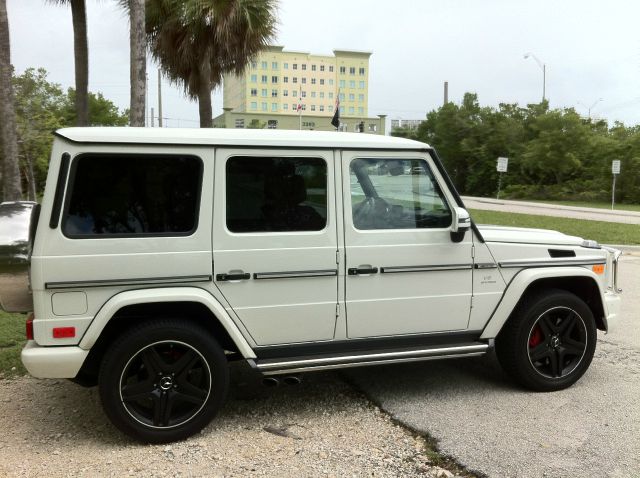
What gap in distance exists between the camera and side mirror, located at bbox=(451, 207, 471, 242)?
12.7 feet

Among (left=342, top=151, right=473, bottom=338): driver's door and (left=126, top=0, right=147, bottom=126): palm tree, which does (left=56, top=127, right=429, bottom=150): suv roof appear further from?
(left=126, top=0, right=147, bottom=126): palm tree

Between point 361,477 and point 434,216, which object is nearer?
point 361,477

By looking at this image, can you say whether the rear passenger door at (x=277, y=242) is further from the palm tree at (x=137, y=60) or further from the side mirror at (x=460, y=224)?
the palm tree at (x=137, y=60)

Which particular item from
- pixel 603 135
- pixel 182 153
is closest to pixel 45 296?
pixel 182 153

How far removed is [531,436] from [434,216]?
1.56m

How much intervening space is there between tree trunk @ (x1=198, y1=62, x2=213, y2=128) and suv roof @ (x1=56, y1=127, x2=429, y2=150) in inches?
498

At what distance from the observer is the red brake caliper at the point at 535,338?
174 inches

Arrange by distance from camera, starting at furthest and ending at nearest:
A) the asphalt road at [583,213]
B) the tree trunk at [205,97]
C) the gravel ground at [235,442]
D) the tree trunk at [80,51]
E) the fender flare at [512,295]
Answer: the asphalt road at [583,213]
the tree trunk at [205,97]
the tree trunk at [80,51]
the fender flare at [512,295]
the gravel ground at [235,442]

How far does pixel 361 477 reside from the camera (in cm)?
323

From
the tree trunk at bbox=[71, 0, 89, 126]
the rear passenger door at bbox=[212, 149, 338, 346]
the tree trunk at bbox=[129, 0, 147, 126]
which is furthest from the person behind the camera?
the tree trunk at bbox=[71, 0, 89, 126]

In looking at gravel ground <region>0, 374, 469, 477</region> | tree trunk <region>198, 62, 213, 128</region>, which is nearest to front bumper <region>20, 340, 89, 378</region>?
gravel ground <region>0, 374, 469, 477</region>

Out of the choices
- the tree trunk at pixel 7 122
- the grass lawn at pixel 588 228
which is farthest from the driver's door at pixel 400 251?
the grass lawn at pixel 588 228

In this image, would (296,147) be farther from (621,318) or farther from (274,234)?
(621,318)

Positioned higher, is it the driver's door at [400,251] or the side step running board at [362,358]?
the driver's door at [400,251]
